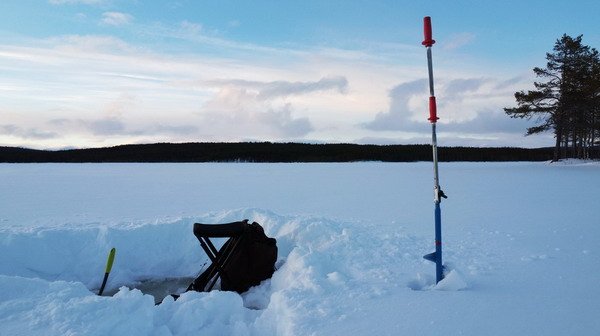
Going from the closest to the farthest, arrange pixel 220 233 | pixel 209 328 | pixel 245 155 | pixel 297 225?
pixel 209 328, pixel 220 233, pixel 297 225, pixel 245 155

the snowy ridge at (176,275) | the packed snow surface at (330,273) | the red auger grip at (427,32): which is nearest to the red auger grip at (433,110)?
the red auger grip at (427,32)

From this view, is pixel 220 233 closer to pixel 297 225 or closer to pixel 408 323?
pixel 297 225

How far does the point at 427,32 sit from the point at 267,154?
57439mm

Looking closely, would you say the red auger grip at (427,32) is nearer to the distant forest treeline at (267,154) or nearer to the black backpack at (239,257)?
the black backpack at (239,257)

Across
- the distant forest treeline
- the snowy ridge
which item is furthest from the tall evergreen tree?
the snowy ridge

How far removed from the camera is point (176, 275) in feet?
22.6

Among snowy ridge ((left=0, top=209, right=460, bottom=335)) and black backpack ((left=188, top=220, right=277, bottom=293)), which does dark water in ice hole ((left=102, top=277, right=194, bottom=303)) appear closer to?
snowy ridge ((left=0, top=209, right=460, bottom=335))

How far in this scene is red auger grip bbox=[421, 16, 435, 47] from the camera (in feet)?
15.7

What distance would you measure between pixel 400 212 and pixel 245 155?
171 feet

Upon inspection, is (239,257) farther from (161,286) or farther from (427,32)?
(427,32)

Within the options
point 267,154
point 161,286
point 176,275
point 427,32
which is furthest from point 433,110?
point 267,154

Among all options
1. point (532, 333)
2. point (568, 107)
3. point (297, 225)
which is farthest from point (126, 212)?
point (568, 107)

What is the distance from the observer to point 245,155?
61.0m

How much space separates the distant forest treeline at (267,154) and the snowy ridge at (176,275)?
146 ft
